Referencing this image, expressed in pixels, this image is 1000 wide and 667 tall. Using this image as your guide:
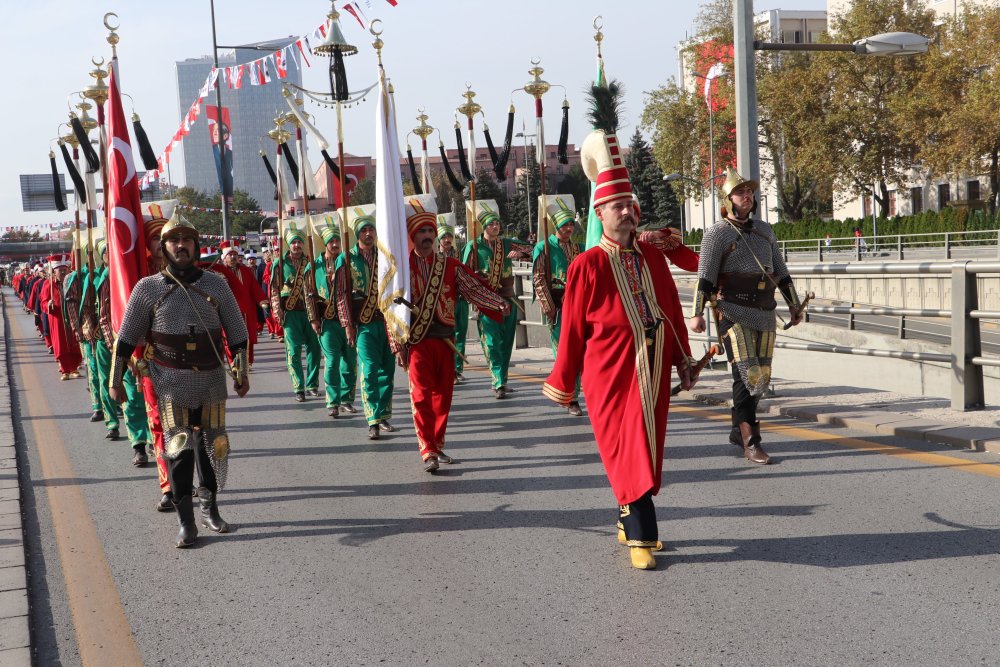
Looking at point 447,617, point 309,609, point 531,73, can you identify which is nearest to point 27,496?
point 309,609

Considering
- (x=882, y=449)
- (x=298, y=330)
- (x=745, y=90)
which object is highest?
(x=745, y=90)

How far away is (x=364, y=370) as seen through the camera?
31.6 ft

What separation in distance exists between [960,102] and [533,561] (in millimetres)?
46497

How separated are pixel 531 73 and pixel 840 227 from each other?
4370 cm

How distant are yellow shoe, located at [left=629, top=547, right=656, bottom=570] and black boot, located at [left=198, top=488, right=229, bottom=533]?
2.46m

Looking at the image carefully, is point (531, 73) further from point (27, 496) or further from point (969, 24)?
point (969, 24)

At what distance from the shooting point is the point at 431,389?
8.20 m

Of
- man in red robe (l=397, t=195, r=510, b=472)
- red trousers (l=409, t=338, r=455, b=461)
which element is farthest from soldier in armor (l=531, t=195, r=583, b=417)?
red trousers (l=409, t=338, r=455, b=461)

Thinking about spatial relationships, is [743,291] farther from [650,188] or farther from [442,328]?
[650,188]

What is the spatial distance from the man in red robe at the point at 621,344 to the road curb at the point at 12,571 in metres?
2.66

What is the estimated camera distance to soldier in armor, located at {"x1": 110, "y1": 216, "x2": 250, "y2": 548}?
6371 millimetres

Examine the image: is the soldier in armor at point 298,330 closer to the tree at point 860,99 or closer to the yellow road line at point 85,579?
the yellow road line at point 85,579

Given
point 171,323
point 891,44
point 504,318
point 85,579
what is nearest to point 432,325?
point 171,323

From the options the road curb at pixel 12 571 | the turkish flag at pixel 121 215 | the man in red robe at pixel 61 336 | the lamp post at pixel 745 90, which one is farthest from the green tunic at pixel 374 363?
the man in red robe at pixel 61 336
